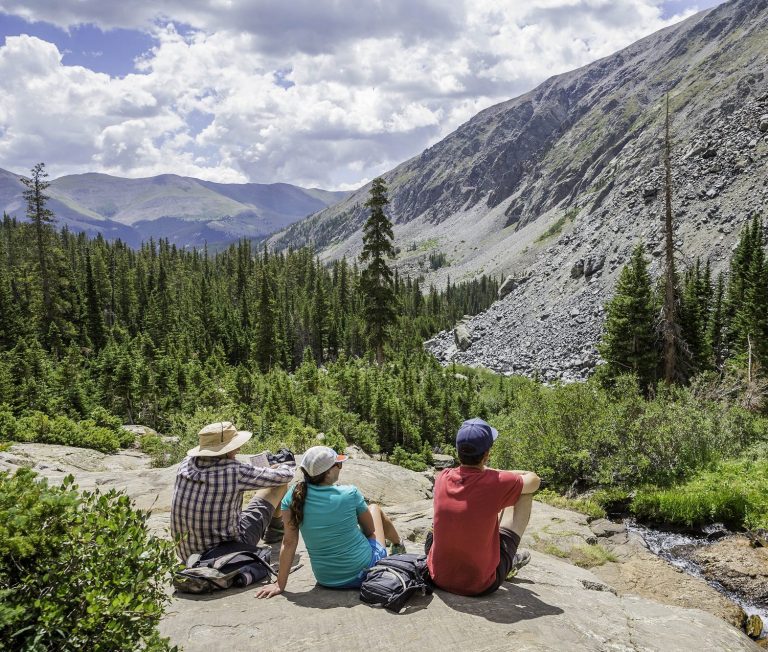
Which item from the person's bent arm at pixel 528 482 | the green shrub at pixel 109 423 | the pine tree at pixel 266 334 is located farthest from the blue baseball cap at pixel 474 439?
the pine tree at pixel 266 334

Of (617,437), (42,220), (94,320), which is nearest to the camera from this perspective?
(617,437)

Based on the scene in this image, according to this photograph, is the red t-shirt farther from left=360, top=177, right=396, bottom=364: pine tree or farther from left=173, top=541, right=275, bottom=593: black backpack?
left=360, top=177, right=396, bottom=364: pine tree

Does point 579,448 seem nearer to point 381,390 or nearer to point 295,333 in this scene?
point 381,390

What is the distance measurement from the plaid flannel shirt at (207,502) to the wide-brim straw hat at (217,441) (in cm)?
14

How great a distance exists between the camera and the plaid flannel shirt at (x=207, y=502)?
18.4ft

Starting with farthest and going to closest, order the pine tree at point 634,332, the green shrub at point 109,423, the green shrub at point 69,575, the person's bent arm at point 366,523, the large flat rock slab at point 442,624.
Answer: the pine tree at point 634,332 → the green shrub at point 109,423 → the person's bent arm at point 366,523 → the large flat rock slab at point 442,624 → the green shrub at point 69,575

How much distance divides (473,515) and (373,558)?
1261 millimetres

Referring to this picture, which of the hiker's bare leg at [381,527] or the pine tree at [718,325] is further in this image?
the pine tree at [718,325]

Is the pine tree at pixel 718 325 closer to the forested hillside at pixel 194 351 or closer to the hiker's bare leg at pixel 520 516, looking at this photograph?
the forested hillside at pixel 194 351

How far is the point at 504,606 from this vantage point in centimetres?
477

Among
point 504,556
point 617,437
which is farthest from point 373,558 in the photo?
point 617,437

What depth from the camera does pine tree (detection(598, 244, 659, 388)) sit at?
2898 centimetres

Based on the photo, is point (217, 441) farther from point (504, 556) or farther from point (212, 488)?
point (504, 556)

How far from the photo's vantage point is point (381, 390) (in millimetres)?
32000
